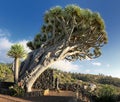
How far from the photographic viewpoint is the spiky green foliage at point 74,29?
20.2m

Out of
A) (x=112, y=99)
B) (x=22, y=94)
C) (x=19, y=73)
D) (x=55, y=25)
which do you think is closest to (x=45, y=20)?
(x=55, y=25)

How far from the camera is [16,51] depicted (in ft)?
63.2

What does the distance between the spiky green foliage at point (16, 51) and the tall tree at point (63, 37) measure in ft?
4.02

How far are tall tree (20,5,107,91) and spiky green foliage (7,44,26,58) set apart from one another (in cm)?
123

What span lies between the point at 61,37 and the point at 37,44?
327cm

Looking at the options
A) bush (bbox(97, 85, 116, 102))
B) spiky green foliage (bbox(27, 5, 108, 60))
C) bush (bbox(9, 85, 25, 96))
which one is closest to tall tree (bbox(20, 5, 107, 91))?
spiky green foliage (bbox(27, 5, 108, 60))

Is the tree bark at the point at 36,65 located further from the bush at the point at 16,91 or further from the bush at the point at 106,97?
the bush at the point at 106,97

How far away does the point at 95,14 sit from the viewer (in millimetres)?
21062

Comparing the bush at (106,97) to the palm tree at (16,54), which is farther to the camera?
the palm tree at (16,54)

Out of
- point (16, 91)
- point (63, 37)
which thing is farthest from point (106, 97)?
point (63, 37)

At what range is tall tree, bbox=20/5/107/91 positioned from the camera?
19.6m

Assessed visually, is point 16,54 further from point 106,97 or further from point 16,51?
point 106,97

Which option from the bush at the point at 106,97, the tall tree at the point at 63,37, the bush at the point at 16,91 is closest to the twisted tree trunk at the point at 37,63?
the tall tree at the point at 63,37

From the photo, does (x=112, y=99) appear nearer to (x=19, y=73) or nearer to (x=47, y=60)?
(x=47, y=60)
